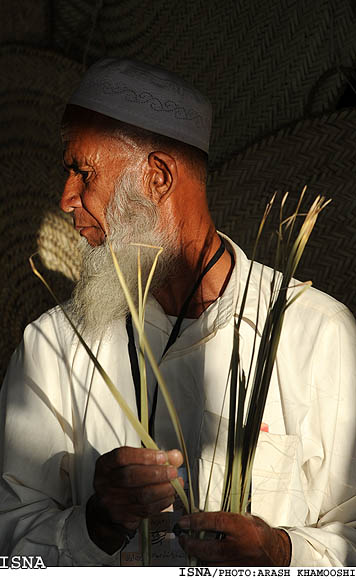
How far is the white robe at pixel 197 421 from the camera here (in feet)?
6.25

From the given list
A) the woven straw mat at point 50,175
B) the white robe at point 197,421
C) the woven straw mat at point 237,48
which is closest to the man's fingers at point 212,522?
the white robe at point 197,421

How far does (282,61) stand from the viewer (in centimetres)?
317

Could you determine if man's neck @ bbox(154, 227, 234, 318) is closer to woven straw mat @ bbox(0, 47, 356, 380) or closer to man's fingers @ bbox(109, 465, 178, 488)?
man's fingers @ bbox(109, 465, 178, 488)

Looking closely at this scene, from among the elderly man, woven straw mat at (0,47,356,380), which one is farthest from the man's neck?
woven straw mat at (0,47,356,380)

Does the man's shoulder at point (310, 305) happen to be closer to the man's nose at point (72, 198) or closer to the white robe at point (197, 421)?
the white robe at point (197, 421)

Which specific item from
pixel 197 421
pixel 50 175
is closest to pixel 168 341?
pixel 197 421

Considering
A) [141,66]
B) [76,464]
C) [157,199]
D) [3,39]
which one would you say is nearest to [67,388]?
[76,464]

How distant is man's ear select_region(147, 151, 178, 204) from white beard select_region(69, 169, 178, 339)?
3cm

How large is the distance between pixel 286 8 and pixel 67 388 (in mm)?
1631

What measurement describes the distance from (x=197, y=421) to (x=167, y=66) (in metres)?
1.57

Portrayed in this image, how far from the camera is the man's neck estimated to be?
2.04 m

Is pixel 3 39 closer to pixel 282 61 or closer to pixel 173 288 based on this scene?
pixel 282 61

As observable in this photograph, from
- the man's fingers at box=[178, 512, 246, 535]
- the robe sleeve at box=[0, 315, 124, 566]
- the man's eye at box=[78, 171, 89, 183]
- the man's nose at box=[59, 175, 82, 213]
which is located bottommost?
the robe sleeve at box=[0, 315, 124, 566]

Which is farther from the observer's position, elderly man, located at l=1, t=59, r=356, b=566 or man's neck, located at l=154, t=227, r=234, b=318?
man's neck, located at l=154, t=227, r=234, b=318
